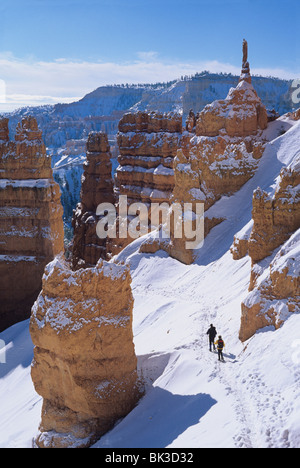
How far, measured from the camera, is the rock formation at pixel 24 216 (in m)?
26.9

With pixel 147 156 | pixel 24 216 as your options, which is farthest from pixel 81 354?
pixel 147 156

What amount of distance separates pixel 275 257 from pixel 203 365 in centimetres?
365

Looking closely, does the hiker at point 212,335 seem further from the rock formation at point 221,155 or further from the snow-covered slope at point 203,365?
the rock formation at point 221,155

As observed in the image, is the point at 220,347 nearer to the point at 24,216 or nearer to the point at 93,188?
the point at 24,216

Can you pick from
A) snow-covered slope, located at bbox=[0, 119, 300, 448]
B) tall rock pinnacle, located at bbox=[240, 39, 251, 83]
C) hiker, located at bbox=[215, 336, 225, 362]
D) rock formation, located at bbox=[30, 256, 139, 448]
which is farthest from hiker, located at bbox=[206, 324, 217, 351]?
tall rock pinnacle, located at bbox=[240, 39, 251, 83]

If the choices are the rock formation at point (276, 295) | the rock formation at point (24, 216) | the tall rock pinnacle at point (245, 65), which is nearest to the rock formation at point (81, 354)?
the rock formation at point (276, 295)

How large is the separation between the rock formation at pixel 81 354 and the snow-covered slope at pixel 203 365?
82 centimetres

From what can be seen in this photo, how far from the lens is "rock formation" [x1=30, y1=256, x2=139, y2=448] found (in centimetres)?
1172

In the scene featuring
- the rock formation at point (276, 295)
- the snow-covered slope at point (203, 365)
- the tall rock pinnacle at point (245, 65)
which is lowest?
the snow-covered slope at point (203, 365)

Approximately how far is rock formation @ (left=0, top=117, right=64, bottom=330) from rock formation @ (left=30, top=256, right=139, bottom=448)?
15015mm

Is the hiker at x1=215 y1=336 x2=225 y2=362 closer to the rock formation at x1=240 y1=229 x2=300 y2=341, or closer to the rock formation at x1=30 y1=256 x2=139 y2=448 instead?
the rock formation at x1=240 y1=229 x2=300 y2=341

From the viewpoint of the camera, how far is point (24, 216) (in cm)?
2700
